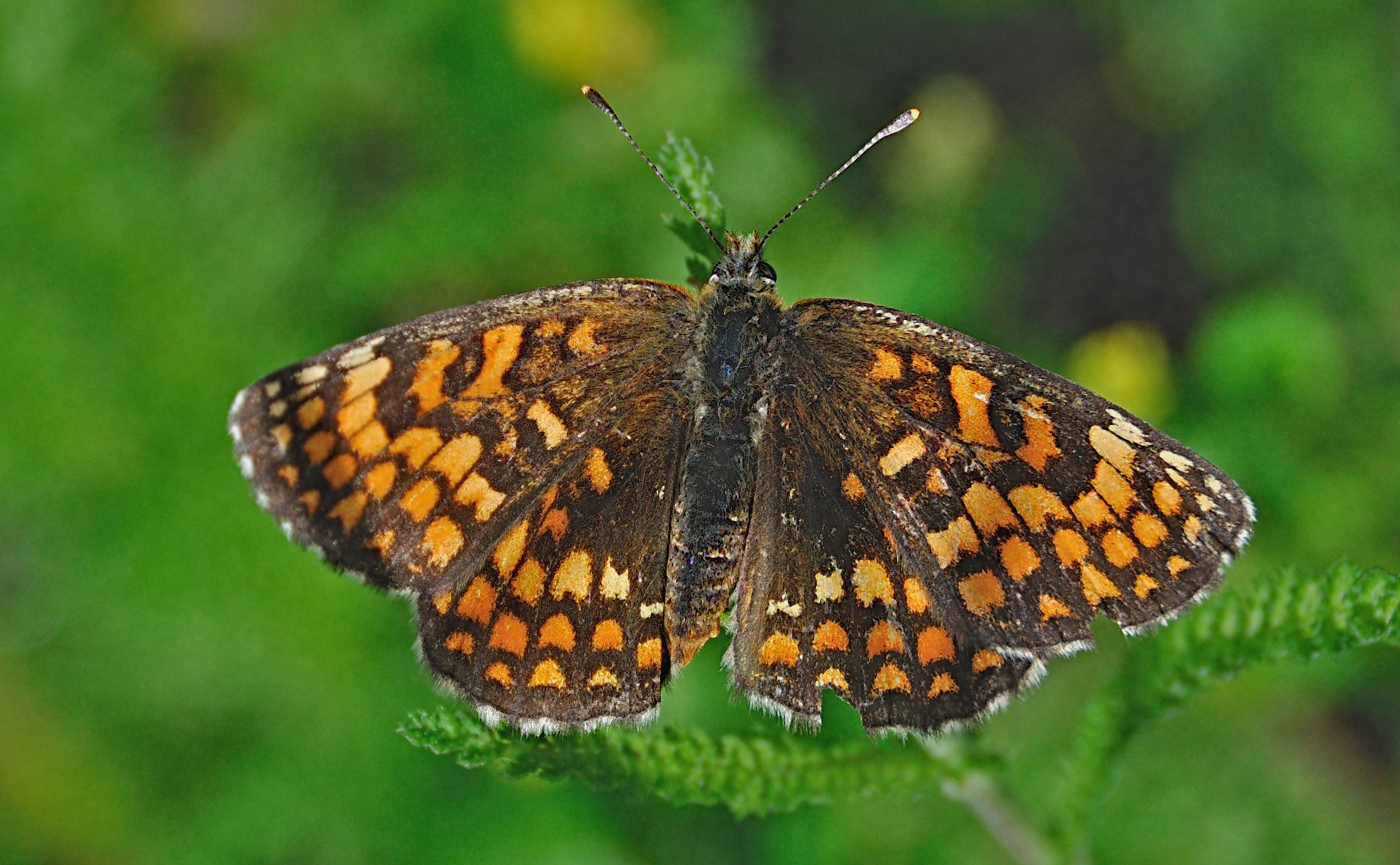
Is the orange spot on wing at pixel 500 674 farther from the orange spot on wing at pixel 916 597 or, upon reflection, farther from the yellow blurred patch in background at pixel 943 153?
the yellow blurred patch in background at pixel 943 153

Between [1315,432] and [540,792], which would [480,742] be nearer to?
[540,792]

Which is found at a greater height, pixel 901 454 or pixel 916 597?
pixel 901 454

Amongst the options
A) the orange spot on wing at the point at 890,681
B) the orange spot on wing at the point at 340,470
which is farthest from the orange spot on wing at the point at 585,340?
the orange spot on wing at the point at 890,681

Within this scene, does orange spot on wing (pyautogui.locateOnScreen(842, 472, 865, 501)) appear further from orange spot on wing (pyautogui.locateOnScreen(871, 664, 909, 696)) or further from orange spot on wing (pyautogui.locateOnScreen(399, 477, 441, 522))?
orange spot on wing (pyautogui.locateOnScreen(399, 477, 441, 522))

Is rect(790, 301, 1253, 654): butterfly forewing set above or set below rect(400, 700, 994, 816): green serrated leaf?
above

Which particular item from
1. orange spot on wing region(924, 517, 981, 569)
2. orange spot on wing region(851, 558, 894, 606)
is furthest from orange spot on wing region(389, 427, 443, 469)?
orange spot on wing region(924, 517, 981, 569)

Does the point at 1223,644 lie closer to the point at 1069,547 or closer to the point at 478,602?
the point at 1069,547

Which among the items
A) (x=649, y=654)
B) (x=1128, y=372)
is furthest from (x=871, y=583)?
(x=1128, y=372)
